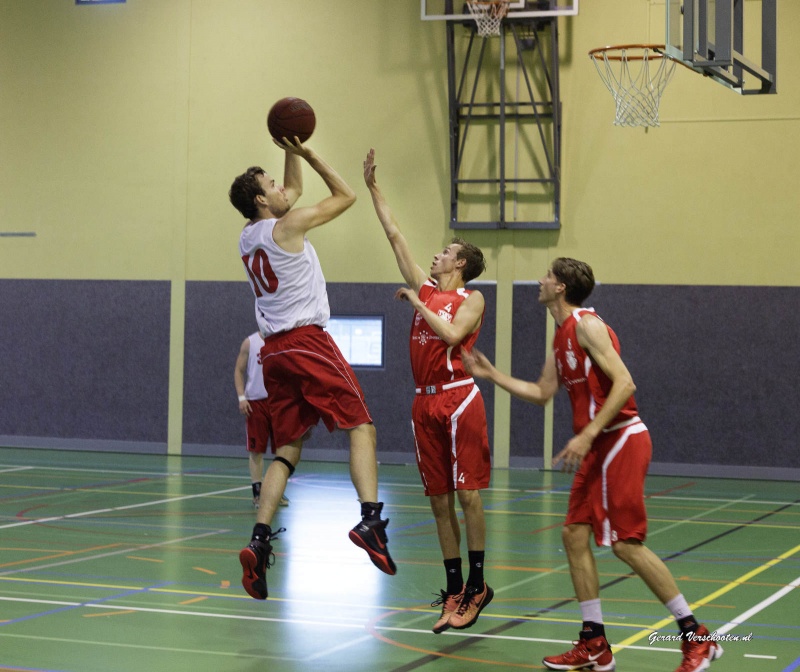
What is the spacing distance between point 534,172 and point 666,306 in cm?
228

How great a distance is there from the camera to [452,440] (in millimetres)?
5770

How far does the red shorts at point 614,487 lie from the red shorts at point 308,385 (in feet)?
4.12

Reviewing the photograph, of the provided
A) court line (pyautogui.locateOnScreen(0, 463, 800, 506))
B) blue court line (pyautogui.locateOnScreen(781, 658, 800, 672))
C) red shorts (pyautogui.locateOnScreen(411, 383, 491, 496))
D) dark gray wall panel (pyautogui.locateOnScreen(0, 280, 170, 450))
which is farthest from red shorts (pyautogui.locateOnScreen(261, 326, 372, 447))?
dark gray wall panel (pyautogui.locateOnScreen(0, 280, 170, 450))

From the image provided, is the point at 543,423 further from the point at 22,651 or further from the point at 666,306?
the point at 22,651

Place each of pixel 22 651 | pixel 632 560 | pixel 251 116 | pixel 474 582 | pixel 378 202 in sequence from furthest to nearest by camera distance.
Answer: pixel 251 116 → pixel 378 202 → pixel 474 582 → pixel 22 651 → pixel 632 560

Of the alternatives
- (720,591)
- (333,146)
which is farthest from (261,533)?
(333,146)

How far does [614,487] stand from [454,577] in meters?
1.22

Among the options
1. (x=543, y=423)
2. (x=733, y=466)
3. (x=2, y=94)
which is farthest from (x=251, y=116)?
(x=733, y=466)

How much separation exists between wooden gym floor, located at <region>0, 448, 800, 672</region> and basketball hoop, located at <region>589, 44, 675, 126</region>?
4.42m

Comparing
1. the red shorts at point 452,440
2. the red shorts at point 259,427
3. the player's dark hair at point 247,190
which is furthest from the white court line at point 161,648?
the red shorts at point 259,427

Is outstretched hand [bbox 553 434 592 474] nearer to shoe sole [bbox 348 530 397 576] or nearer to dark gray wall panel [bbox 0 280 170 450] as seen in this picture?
shoe sole [bbox 348 530 397 576]

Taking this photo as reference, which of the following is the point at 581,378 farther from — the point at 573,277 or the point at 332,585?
the point at 332,585

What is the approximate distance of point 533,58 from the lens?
14250mm

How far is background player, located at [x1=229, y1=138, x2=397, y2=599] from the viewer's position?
5.69 metres
